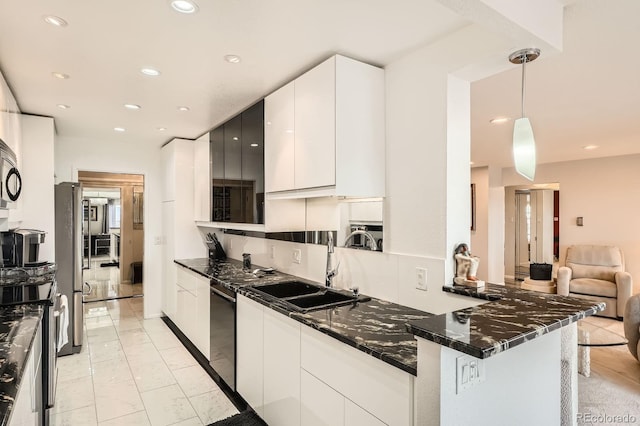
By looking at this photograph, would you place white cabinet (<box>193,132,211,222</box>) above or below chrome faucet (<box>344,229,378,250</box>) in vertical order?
above

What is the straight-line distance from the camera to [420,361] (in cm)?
124

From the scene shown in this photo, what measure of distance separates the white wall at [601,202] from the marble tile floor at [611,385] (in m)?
2.47

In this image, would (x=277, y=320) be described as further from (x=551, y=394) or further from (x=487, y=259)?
(x=487, y=259)

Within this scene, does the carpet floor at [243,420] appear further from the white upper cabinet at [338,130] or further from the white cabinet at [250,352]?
the white upper cabinet at [338,130]

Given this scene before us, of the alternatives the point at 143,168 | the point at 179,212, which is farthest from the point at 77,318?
the point at 143,168

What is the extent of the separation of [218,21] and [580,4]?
168 centimetres

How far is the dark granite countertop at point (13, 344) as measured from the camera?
1076mm

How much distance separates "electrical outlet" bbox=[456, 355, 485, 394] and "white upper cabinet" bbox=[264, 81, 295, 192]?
163cm

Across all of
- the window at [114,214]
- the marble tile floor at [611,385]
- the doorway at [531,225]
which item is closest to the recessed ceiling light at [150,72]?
the marble tile floor at [611,385]

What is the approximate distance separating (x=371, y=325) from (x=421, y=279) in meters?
0.45

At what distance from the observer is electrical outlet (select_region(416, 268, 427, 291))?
80.1 inches

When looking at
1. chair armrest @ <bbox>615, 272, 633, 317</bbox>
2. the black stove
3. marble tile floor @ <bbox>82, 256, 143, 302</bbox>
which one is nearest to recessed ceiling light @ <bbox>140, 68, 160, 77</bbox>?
the black stove

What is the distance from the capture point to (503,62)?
1813mm

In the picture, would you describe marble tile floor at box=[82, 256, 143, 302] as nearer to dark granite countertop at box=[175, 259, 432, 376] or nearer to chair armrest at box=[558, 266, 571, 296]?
dark granite countertop at box=[175, 259, 432, 376]
